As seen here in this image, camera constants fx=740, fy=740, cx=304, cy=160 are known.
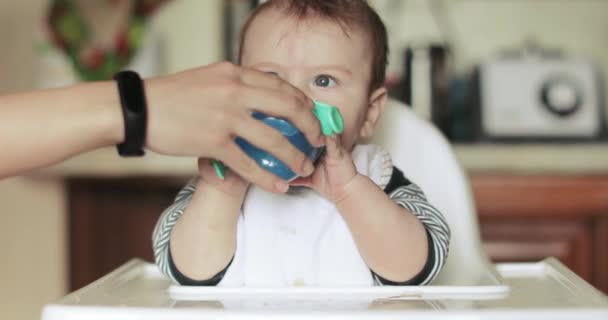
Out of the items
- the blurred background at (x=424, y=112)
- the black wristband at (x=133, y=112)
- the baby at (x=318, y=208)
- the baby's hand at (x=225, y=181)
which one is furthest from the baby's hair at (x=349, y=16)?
the blurred background at (x=424, y=112)

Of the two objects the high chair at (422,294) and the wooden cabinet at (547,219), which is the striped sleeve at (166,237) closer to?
the high chair at (422,294)

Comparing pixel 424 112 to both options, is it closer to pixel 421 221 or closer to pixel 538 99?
pixel 538 99

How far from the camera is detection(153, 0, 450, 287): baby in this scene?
29.0 inches

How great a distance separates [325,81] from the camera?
82 centimetres

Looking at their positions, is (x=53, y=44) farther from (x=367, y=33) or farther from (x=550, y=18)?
(x=550, y=18)

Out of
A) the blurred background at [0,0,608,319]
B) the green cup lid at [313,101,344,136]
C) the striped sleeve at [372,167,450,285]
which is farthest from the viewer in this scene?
the blurred background at [0,0,608,319]

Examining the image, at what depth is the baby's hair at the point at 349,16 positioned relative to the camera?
0.84 metres

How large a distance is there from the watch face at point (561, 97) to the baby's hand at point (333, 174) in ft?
3.86

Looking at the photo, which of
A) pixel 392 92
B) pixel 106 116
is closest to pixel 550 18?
pixel 392 92

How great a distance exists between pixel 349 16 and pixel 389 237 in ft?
0.89

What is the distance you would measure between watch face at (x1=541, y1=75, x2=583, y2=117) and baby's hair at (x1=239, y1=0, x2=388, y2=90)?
3.20 feet

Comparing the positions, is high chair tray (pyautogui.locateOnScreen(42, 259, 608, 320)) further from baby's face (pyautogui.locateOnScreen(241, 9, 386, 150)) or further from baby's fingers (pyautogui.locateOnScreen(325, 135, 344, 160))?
baby's face (pyautogui.locateOnScreen(241, 9, 386, 150))

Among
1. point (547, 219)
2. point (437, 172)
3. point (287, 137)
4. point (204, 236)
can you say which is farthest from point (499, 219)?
point (287, 137)

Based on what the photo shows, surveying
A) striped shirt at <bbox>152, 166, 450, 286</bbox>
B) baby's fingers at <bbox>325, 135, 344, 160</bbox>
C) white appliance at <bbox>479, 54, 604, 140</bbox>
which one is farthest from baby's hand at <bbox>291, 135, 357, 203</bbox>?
white appliance at <bbox>479, 54, 604, 140</bbox>
